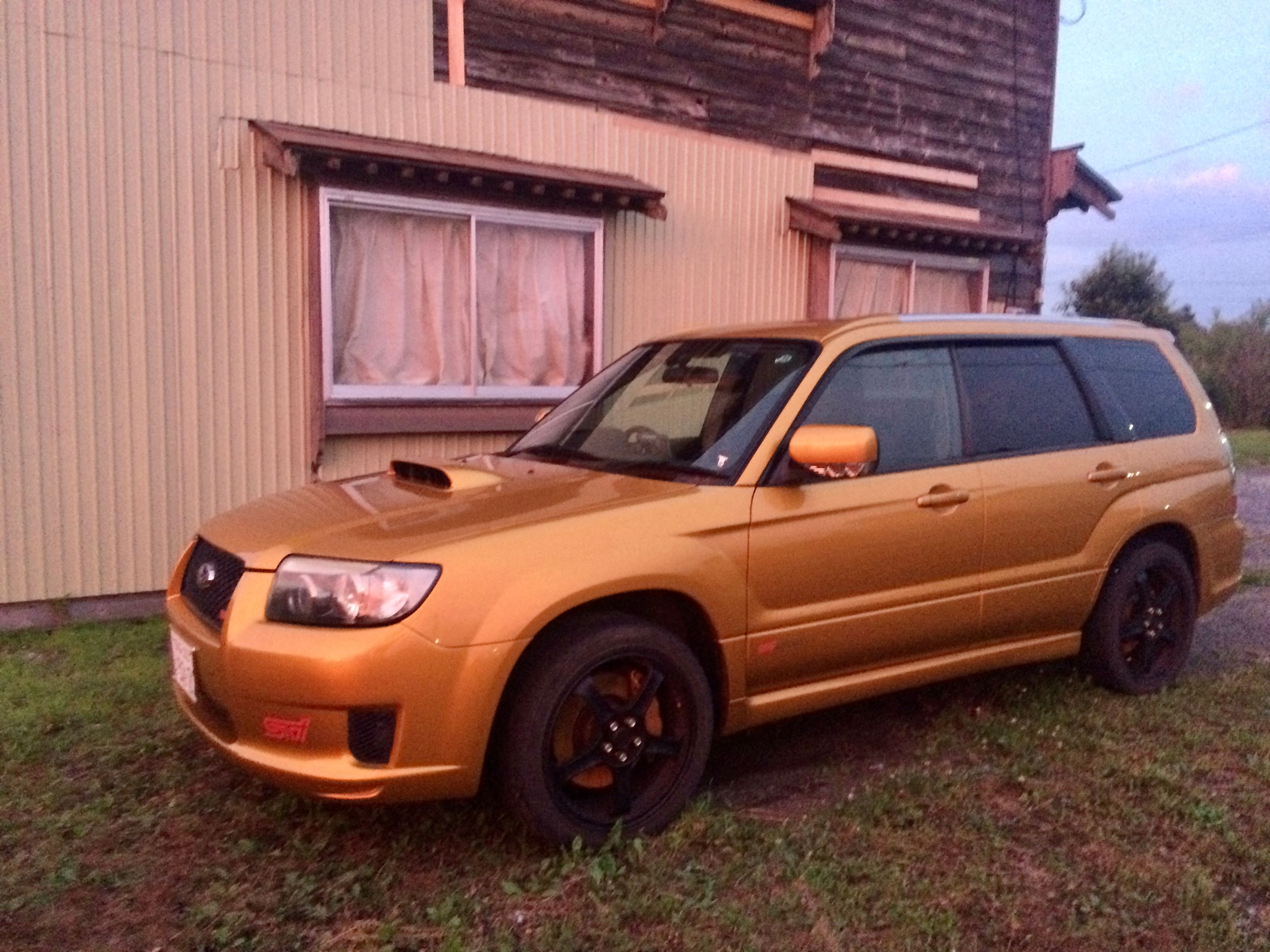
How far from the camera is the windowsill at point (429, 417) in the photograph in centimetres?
711

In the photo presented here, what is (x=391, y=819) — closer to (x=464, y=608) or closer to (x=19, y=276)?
(x=464, y=608)

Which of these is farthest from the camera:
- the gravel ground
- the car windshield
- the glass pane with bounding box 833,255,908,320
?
the glass pane with bounding box 833,255,908,320

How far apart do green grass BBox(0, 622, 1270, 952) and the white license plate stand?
1.48 ft

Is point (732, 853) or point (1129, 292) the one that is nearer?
point (732, 853)

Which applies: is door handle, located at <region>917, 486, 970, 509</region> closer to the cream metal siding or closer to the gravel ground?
the gravel ground

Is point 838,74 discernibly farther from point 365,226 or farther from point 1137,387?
point 1137,387

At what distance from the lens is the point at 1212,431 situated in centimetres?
539

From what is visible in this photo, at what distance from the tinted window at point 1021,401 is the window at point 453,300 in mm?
3980

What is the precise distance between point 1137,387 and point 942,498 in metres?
1.62

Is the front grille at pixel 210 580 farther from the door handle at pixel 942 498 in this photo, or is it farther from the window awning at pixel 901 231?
the window awning at pixel 901 231

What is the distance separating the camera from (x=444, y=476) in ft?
13.1

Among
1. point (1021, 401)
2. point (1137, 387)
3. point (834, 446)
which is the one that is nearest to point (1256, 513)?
point (1137, 387)

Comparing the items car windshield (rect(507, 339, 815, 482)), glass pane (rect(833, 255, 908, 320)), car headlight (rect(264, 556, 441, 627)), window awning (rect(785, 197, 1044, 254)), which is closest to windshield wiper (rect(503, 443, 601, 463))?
car windshield (rect(507, 339, 815, 482))

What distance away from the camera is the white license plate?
3471 mm
